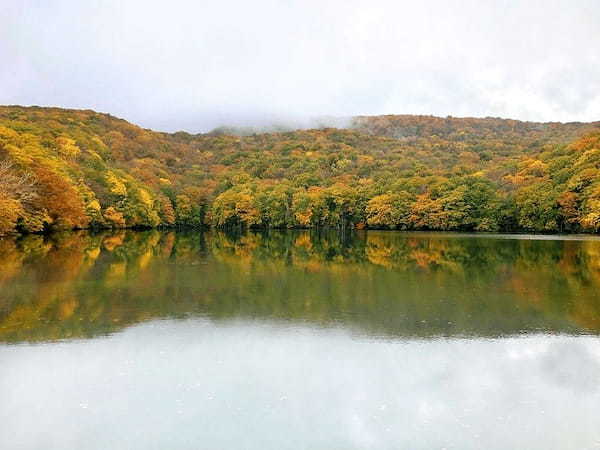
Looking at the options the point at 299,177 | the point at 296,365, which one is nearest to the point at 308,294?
the point at 296,365

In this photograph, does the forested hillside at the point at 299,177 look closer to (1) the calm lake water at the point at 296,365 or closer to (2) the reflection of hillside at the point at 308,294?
(2) the reflection of hillside at the point at 308,294

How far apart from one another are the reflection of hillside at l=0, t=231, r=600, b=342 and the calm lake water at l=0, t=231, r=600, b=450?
0.32ft

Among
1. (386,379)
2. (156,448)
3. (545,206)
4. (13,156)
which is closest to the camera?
(156,448)

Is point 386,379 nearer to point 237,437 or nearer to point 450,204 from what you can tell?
point 237,437

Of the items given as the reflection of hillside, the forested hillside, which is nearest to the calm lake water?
the reflection of hillside

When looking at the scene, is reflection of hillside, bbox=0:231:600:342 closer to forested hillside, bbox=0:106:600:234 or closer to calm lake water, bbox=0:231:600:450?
calm lake water, bbox=0:231:600:450

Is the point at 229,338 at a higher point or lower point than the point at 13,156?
lower

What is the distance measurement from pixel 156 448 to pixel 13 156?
143 feet

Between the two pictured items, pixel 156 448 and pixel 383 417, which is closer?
pixel 156 448

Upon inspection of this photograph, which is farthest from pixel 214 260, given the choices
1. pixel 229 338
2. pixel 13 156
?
pixel 13 156

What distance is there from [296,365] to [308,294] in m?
6.93

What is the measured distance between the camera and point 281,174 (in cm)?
11281

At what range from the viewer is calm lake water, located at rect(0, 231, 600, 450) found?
655cm

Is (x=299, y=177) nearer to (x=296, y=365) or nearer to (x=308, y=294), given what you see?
(x=308, y=294)
